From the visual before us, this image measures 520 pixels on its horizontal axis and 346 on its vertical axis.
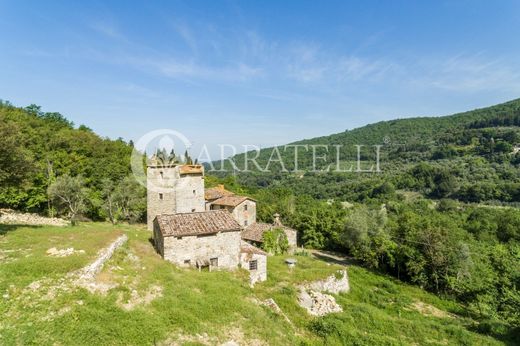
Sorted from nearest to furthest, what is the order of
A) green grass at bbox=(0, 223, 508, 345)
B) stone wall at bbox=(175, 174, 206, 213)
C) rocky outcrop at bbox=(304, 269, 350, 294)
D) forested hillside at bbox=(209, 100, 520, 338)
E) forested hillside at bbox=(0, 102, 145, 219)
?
green grass at bbox=(0, 223, 508, 345) → rocky outcrop at bbox=(304, 269, 350, 294) → stone wall at bbox=(175, 174, 206, 213) → forested hillside at bbox=(209, 100, 520, 338) → forested hillside at bbox=(0, 102, 145, 219)

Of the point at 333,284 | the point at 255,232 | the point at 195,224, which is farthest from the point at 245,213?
the point at 195,224

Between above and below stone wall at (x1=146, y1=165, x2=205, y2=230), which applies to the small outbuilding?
below

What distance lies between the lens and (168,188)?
87.8 ft

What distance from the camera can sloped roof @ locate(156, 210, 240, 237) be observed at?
19.0 metres

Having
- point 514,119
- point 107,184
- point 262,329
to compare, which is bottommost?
point 262,329

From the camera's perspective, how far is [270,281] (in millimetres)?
20484

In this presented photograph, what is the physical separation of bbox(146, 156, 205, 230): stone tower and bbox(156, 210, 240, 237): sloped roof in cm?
642

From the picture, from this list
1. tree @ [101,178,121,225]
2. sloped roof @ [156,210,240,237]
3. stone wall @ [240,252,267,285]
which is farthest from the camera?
tree @ [101,178,121,225]

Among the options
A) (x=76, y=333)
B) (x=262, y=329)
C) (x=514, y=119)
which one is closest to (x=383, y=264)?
(x=262, y=329)

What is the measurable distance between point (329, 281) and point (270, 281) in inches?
186

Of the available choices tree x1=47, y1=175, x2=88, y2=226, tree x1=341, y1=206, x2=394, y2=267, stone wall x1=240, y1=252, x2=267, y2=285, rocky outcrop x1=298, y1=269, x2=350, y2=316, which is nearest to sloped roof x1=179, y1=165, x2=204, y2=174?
stone wall x1=240, y1=252, x2=267, y2=285

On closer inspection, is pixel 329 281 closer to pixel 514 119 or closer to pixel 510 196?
pixel 510 196

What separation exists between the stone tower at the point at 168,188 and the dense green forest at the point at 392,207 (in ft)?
28.1

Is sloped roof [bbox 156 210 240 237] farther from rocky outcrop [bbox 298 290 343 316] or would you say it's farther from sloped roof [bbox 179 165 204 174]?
sloped roof [bbox 179 165 204 174]
